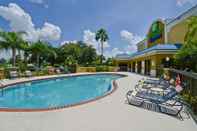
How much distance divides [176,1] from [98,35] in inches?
1170

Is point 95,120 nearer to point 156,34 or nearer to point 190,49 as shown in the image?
point 190,49

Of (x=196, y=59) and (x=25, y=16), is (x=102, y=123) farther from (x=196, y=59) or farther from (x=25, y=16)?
(x=25, y=16)

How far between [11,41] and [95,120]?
2496 cm

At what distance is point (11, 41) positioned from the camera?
26359mm

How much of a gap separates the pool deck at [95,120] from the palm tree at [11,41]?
22.5 meters

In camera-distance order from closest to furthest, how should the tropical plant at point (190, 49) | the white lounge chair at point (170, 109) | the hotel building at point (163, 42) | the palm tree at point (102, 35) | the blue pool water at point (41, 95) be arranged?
the white lounge chair at point (170, 109), the blue pool water at point (41, 95), the tropical plant at point (190, 49), the hotel building at point (163, 42), the palm tree at point (102, 35)

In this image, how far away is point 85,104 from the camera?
7.19 meters

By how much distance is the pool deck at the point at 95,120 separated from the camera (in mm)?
4746

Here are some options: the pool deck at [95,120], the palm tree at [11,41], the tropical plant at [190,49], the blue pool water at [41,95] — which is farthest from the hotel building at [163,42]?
the palm tree at [11,41]

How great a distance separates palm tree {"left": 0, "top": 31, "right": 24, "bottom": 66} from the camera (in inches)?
1014

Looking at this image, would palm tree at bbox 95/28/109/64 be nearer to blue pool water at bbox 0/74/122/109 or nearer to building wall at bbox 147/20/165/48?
building wall at bbox 147/20/165/48

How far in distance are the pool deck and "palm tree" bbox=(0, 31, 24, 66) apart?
22.5 meters

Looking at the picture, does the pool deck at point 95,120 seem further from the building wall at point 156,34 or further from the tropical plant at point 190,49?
the building wall at point 156,34

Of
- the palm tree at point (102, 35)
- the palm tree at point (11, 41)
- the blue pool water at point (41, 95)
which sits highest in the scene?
the palm tree at point (102, 35)
